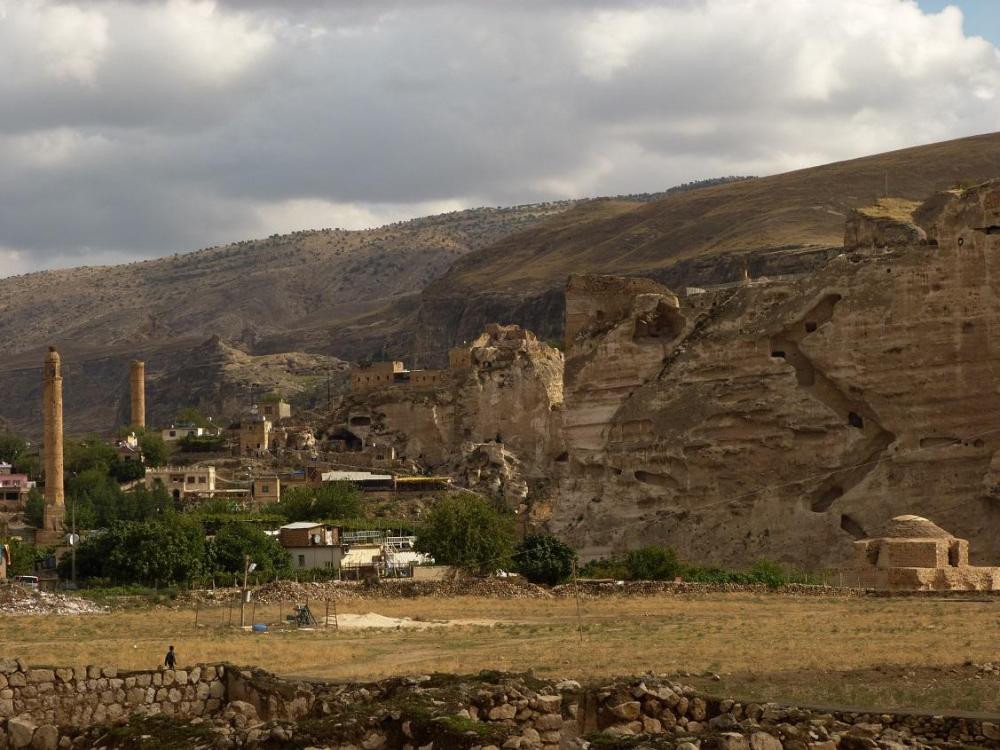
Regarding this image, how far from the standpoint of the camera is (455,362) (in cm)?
10494

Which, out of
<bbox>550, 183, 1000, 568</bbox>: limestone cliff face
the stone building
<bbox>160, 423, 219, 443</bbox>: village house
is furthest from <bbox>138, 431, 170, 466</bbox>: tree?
the stone building

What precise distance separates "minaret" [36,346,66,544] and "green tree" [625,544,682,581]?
129 ft

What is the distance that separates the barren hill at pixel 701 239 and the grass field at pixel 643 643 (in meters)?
79.0

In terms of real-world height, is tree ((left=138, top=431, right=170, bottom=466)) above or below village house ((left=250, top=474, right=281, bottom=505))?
above

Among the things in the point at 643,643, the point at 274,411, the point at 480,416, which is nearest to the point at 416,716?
the point at 643,643

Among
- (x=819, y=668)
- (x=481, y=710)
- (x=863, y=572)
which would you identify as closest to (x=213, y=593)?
(x=863, y=572)

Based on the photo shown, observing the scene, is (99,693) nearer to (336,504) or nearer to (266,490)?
(336,504)

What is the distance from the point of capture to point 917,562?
3975 centimetres

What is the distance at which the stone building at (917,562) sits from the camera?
39094 mm

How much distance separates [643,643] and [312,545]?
117ft

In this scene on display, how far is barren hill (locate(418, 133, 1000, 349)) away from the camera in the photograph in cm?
12988

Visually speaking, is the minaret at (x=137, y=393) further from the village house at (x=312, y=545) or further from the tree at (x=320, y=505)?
the village house at (x=312, y=545)

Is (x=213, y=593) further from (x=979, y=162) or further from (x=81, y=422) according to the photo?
(x=81, y=422)

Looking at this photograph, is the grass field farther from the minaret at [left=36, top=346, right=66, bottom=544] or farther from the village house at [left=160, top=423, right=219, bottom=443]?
the village house at [left=160, top=423, right=219, bottom=443]
